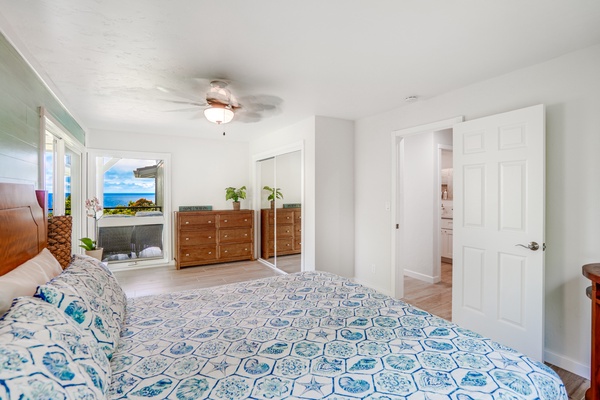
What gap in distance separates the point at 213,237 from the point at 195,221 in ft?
1.49

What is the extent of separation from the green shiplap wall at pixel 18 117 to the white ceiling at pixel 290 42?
0.17 m

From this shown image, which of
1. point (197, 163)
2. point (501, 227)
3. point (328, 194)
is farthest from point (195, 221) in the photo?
point (501, 227)

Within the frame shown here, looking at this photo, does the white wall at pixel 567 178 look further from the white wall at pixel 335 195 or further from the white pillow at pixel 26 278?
the white pillow at pixel 26 278

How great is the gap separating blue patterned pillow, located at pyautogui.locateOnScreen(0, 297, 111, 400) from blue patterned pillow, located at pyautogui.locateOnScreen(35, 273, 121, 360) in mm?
89

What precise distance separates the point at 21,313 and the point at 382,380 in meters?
1.29

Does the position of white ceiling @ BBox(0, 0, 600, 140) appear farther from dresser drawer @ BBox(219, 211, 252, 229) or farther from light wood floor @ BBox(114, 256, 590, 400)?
dresser drawer @ BBox(219, 211, 252, 229)

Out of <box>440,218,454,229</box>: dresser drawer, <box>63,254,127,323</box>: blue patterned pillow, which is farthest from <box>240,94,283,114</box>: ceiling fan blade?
<box>440,218,454,229</box>: dresser drawer

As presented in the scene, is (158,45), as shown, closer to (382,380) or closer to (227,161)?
(382,380)

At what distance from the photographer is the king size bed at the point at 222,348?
0.92 meters

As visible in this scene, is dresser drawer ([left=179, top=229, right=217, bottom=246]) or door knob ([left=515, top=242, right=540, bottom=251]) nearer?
door knob ([left=515, top=242, right=540, bottom=251])

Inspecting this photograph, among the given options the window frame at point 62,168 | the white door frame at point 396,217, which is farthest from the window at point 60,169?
the white door frame at point 396,217

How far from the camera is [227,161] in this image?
6.11m

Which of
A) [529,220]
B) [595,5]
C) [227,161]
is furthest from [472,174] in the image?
[227,161]

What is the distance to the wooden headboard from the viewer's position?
4.88ft
